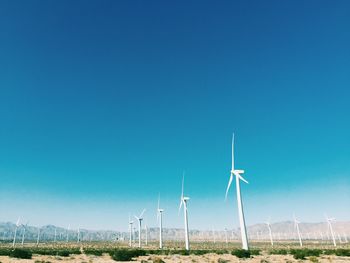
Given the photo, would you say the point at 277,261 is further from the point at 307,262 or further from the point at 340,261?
the point at 340,261

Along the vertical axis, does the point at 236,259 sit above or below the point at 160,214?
below

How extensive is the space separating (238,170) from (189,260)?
2524 centimetres

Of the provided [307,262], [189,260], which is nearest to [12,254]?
[189,260]

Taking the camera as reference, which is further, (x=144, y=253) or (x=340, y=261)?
(x=144, y=253)

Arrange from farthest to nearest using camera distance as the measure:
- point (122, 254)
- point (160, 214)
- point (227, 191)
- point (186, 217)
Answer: point (160, 214) < point (186, 217) < point (227, 191) < point (122, 254)

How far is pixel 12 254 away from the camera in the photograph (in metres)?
42.7

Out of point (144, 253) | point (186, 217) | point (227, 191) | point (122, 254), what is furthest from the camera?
point (186, 217)

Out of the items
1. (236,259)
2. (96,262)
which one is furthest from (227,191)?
(96,262)

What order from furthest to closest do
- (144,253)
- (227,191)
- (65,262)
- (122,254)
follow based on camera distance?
(227,191) < (144,253) < (122,254) < (65,262)

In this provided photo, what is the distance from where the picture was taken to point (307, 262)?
45125mm

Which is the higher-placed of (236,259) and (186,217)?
(186,217)

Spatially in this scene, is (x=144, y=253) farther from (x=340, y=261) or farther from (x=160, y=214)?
(x=160, y=214)

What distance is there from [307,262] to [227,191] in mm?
20924

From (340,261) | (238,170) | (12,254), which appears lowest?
(340,261)
